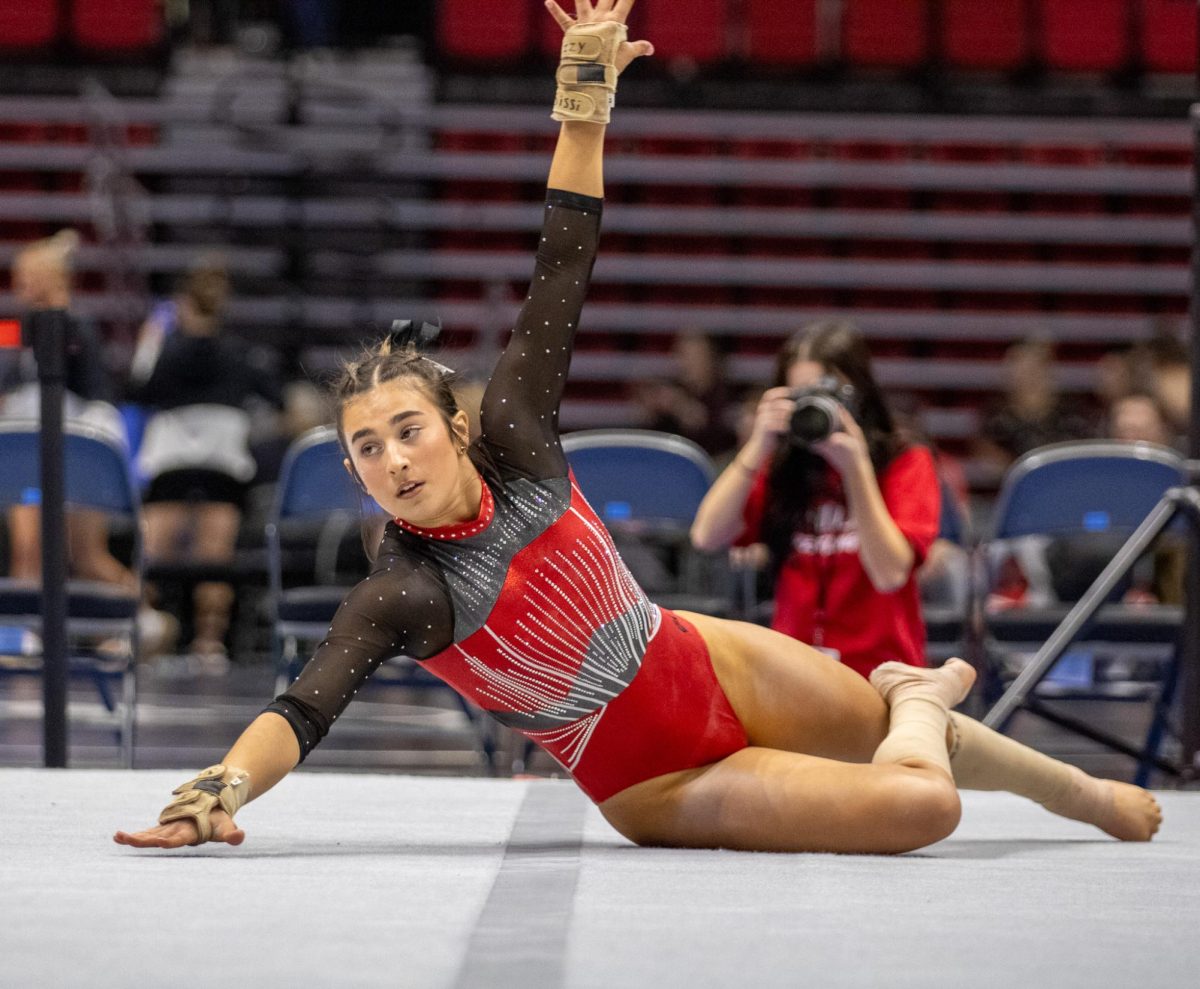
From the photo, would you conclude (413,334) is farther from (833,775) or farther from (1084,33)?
(1084,33)

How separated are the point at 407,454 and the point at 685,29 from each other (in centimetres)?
802

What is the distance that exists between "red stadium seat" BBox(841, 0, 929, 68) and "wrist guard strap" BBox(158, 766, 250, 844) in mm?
8398

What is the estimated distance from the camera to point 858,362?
340 centimetres

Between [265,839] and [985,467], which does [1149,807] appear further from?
[985,467]

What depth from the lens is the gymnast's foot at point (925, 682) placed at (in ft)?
7.97

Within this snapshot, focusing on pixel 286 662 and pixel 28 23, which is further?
pixel 28 23

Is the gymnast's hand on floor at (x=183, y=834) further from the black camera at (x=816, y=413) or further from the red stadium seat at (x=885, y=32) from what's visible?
the red stadium seat at (x=885, y=32)

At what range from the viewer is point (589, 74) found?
2316 millimetres

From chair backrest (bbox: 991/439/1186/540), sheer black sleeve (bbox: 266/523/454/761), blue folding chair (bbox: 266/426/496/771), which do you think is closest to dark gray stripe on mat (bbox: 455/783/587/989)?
sheer black sleeve (bbox: 266/523/454/761)

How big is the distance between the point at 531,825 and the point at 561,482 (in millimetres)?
584

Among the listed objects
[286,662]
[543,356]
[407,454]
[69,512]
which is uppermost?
[543,356]

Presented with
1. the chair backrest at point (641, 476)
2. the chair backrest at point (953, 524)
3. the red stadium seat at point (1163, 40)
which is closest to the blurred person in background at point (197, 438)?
Result: the chair backrest at point (641, 476)

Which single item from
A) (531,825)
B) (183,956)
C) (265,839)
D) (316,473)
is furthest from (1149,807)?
(316,473)

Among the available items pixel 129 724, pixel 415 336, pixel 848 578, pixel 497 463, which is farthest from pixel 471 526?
pixel 129 724
